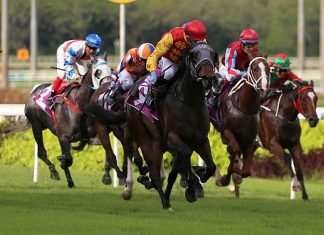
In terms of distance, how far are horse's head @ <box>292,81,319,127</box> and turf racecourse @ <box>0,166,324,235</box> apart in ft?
2.80

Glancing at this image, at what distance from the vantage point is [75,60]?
13.9 meters

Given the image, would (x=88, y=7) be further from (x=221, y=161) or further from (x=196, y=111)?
(x=196, y=111)

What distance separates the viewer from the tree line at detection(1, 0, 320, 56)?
6338cm

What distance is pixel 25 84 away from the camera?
37.7 m

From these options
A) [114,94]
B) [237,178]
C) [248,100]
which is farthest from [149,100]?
[237,178]

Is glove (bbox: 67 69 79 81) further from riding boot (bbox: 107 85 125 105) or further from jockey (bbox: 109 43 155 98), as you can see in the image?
jockey (bbox: 109 43 155 98)

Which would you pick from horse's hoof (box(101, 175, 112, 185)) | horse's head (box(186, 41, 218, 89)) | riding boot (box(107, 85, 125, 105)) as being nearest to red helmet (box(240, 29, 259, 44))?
riding boot (box(107, 85, 125, 105))

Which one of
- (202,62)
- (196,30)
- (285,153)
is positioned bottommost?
(285,153)

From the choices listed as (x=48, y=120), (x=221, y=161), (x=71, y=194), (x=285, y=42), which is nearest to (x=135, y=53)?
(x=71, y=194)

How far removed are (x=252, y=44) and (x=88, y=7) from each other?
53.8 metres

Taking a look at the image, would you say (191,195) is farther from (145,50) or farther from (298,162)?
(298,162)

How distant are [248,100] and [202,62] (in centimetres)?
224

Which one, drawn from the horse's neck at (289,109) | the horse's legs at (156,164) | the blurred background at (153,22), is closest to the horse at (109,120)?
the horse's legs at (156,164)

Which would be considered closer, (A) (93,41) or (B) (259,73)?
(B) (259,73)
